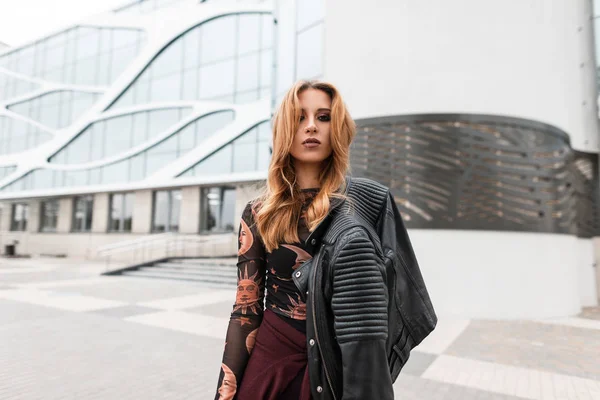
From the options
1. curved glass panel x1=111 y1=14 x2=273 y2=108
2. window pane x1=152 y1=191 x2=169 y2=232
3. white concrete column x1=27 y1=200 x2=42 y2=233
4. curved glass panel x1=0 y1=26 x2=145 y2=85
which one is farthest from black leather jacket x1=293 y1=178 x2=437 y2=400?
white concrete column x1=27 y1=200 x2=42 y2=233

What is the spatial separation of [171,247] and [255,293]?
21031 millimetres

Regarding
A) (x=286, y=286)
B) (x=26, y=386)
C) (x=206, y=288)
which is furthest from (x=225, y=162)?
(x=286, y=286)

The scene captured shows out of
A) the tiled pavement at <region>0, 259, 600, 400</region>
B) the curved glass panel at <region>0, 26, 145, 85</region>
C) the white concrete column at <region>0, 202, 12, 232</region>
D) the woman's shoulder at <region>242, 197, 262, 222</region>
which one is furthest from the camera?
the white concrete column at <region>0, 202, 12, 232</region>

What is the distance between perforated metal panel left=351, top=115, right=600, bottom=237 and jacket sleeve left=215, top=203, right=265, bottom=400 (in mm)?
7368

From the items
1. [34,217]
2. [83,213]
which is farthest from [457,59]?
[34,217]

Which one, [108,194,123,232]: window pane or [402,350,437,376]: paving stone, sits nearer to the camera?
[402,350,437,376]: paving stone

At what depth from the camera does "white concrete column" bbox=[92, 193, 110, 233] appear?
24.9m

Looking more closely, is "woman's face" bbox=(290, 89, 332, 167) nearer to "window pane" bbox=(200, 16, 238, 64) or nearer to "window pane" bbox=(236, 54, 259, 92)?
"window pane" bbox=(236, 54, 259, 92)

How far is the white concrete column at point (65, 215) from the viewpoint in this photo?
2666 cm

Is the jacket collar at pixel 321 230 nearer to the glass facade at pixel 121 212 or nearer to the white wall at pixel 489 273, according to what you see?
the white wall at pixel 489 273

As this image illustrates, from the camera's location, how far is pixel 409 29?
900 centimetres

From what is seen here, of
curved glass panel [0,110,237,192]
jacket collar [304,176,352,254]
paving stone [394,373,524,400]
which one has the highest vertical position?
curved glass panel [0,110,237,192]

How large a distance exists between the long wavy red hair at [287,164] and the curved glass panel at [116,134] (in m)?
22.0

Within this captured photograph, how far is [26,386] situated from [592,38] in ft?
48.0
